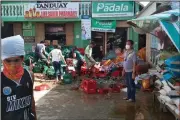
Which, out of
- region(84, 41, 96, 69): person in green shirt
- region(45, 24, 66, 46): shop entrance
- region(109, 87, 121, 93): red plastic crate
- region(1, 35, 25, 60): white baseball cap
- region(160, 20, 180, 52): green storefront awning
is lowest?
region(109, 87, 121, 93): red plastic crate

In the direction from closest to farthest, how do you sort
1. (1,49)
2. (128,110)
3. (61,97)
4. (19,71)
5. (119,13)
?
(1,49) < (19,71) < (128,110) < (61,97) < (119,13)

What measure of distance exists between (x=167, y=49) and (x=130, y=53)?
952mm

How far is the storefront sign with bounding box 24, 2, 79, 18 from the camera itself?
60.3 ft

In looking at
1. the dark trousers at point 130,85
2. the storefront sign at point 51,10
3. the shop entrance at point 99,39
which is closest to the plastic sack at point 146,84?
the dark trousers at point 130,85

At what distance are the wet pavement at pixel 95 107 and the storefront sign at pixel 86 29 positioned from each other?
8.26m

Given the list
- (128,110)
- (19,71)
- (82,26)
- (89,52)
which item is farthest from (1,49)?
(82,26)

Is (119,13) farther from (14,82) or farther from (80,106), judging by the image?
(14,82)

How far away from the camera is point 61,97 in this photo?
392 inches

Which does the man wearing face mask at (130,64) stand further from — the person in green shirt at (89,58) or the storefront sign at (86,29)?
the storefront sign at (86,29)

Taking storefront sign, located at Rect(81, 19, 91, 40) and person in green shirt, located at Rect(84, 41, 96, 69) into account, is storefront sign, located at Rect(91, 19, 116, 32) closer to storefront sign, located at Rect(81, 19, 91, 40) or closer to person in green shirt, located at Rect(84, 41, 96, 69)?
storefront sign, located at Rect(81, 19, 91, 40)

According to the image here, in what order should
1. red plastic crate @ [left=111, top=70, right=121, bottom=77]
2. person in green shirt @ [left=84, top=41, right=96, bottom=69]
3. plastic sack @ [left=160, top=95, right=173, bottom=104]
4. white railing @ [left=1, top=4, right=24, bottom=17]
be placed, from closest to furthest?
plastic sack @ [left=160, top=95, right=173, bottom=104]
red plastic crate @ [left=111, top=70, right=121, bottom=77]
person in green shirt @ [left=84, top=41, right=96, bottom=69]
white railing @ [left=1, top=4, right=24, bottom=17]

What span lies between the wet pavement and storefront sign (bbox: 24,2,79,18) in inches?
340

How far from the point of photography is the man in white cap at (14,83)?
328cm

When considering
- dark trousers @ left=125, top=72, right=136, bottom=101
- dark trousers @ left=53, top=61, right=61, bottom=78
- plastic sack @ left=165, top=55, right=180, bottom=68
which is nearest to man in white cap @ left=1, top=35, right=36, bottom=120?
plastic sack @ left=165, top=55, right=180, bottom=68
